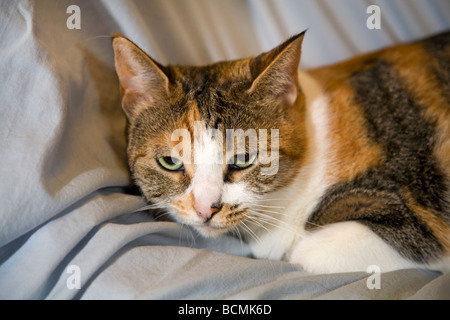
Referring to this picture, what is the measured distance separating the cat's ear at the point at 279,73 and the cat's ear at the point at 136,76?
30 cm

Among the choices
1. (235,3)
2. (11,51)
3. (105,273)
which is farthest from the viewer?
(235,3)

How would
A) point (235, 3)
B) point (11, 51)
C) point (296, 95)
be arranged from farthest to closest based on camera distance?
point (235, 3) < point (296, 95) < point (11, 51)

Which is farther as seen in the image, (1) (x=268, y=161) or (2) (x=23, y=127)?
(1) (x=268, y=161)

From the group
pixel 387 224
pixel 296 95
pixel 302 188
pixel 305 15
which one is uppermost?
pixel 305 15

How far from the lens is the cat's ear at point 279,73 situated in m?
1.21

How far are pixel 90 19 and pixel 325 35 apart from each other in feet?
3.47

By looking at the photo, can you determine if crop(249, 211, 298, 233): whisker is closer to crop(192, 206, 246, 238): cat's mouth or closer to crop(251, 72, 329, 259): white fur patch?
crop(251, 72, 329, 259): white fur patch

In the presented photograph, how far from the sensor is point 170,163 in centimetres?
126

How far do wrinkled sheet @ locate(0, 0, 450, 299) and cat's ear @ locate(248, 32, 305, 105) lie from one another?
485 millimetres

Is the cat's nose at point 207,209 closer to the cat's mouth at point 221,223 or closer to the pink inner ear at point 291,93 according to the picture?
the cat's mouth at point 221,223

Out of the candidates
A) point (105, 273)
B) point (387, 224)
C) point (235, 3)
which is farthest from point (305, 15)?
point (105, 273)

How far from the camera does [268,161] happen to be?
1260mm

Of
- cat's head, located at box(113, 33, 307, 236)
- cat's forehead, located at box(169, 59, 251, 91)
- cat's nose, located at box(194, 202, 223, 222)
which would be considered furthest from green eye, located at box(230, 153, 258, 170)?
cat's forehead, located at box(169, 59, 251, 91)

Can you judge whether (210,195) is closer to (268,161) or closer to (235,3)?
(268,161)
